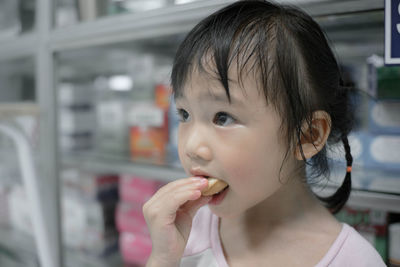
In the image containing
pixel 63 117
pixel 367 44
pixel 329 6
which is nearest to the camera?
pixel 329 6

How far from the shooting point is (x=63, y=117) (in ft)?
4.72

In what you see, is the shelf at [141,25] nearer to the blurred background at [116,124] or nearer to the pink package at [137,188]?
the blurred background at [116,124]

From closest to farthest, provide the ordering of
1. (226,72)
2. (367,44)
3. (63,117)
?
(226,72) < (367,44) < (63,117)

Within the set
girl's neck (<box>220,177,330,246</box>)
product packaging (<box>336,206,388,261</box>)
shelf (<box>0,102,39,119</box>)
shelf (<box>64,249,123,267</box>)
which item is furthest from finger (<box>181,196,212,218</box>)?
shelf (<box>64,249,123,267</box>)

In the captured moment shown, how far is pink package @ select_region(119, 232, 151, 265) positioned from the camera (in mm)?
1179

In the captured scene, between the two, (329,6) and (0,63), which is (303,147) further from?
(0,63)

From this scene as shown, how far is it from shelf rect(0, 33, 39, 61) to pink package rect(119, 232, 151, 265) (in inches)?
27.1

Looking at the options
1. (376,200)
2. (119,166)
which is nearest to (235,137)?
(376,200)

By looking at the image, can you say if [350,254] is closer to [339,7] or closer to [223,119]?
[223,119]

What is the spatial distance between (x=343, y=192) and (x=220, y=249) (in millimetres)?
248

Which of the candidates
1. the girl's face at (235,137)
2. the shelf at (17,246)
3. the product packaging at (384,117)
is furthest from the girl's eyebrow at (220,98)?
the shelf at (17,246)

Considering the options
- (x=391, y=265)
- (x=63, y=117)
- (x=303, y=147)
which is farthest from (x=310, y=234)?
(x=63, y=117)

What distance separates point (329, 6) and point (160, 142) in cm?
69

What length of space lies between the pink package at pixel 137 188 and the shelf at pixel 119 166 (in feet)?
0.32
